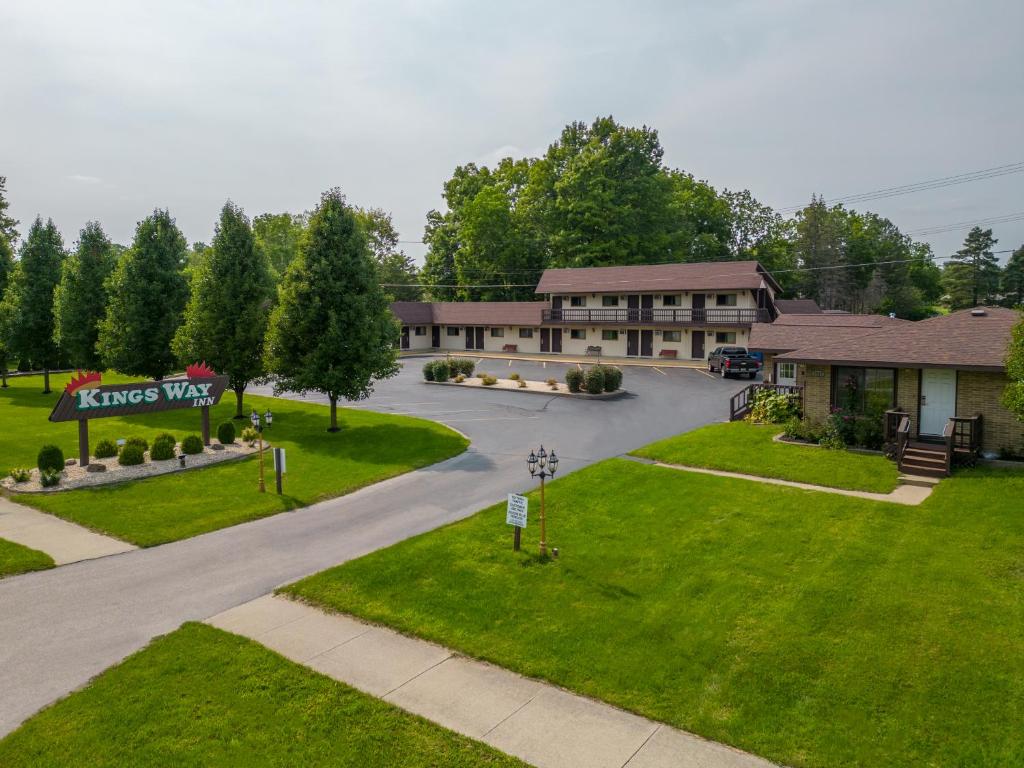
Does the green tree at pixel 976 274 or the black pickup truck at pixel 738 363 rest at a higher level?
the green tree at pixel 976 274

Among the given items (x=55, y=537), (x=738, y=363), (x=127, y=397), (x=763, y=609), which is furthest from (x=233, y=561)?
(x=738, y=363)

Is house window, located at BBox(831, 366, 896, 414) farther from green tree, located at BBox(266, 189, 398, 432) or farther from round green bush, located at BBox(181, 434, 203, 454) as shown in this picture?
round green bush, located at BBox(181, 434, 203, 454)

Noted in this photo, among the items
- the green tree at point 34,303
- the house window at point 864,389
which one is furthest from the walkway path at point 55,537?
the green tree at point 34,303

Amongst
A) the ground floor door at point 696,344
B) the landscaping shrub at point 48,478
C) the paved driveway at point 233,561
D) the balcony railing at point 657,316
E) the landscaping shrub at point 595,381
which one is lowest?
the paved driveway at point 233,561

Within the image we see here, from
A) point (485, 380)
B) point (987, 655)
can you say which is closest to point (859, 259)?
point (485, 380)

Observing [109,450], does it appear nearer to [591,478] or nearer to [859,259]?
[591,478]

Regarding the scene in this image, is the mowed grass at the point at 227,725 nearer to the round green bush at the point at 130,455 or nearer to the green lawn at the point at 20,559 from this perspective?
the green lawn at the point at 20,559

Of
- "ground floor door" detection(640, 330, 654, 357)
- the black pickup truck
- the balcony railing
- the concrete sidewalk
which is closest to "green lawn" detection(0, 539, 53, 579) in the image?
the concrete sidewalk
